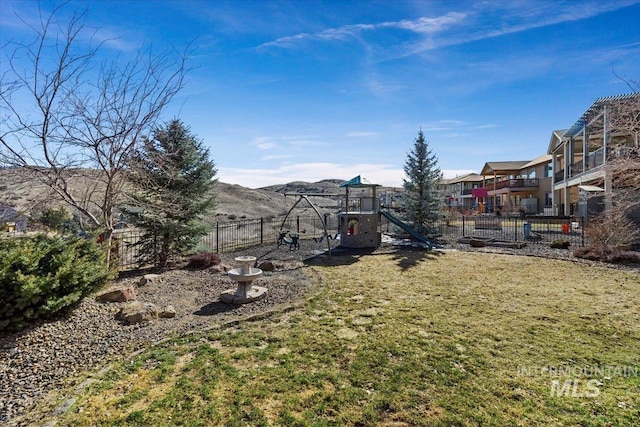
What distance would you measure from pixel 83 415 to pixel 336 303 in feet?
14.4

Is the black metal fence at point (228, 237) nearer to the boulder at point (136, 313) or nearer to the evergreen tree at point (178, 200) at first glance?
the evergreen tree at point (178, 200)

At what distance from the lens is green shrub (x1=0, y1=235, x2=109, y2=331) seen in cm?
424

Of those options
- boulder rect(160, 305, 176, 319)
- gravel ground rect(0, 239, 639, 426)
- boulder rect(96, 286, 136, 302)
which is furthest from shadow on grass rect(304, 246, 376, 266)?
boulder rect(96, 286, 136, 302)

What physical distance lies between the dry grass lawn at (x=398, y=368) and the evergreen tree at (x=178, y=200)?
221 inches

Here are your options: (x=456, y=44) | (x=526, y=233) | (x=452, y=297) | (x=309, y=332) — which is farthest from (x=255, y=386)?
(x=526, y=233)

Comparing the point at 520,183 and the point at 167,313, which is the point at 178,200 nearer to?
the point at 167,313

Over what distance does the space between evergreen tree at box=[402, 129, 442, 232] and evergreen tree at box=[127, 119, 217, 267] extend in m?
10.5

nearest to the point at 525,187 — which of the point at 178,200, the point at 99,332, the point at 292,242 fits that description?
the point at 292,242

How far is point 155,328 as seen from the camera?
508 centimetres

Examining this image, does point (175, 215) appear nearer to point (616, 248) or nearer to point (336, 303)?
point (336, 303)

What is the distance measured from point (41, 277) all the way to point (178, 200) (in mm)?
5411

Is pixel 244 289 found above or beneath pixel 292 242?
beneath

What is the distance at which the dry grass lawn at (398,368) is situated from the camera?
→ 2.99m

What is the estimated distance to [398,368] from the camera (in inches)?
149
